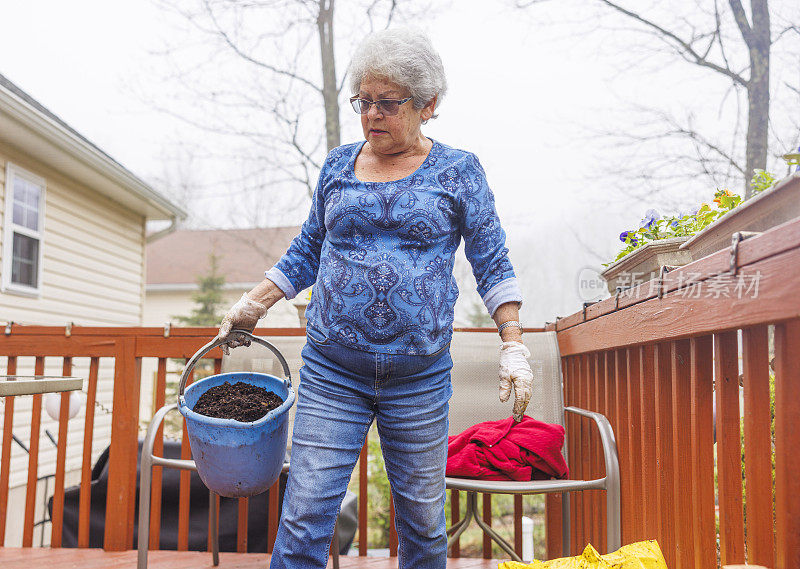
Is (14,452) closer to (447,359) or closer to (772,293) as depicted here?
(447,359)

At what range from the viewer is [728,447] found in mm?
1267

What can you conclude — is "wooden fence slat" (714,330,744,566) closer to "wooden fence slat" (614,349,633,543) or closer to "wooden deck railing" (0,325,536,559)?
"wooden fence slat" (614,349,633,543)

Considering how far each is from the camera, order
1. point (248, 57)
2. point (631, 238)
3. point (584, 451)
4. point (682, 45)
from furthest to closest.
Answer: point (248, 57) → point (682, 45) → point (584, 451) → point (631, 238)

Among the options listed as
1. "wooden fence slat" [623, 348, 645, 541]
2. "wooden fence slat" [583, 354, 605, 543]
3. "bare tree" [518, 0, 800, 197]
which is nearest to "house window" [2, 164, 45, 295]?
"wooden fence slat" [583, 354, 605, 543]

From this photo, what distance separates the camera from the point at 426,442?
149cm

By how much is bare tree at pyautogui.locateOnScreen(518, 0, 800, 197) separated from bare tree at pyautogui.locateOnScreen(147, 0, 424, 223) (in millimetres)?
2645

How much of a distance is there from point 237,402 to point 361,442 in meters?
0.38

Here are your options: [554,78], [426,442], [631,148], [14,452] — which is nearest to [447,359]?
[426,442]

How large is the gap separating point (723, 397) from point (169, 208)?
8902 millimetres

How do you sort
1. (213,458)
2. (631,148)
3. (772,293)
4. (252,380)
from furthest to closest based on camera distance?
(631,148), (252,380), (213,458), (772,293)

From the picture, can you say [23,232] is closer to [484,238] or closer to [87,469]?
[87,469]

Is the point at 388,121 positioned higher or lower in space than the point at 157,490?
higher

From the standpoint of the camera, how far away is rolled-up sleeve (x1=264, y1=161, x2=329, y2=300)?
1.71 metres

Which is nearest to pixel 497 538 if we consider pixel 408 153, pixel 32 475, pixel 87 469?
pixel 408 153
